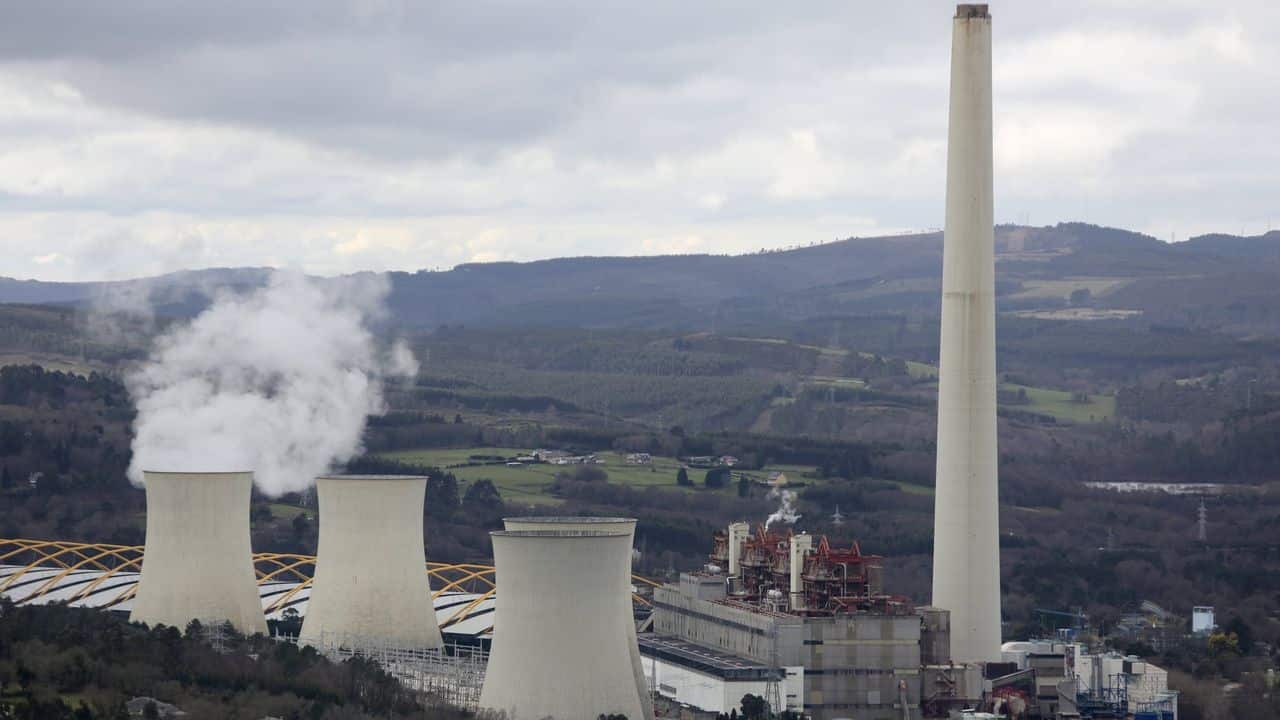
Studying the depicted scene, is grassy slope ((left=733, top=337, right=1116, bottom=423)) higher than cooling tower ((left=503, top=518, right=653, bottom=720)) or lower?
higher

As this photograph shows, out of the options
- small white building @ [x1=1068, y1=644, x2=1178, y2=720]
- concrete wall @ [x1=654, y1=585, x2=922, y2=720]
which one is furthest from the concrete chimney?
small white building @ [x1=1068, y1=644, x2=1178, y2=720]

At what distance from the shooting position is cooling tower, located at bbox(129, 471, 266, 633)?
178 ft

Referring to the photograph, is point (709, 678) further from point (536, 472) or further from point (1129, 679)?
point (536, 472)

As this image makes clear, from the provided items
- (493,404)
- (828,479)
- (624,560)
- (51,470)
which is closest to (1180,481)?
(828,479)

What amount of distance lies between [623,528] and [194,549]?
13451 mm

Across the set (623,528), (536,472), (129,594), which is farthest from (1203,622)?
(536,472)

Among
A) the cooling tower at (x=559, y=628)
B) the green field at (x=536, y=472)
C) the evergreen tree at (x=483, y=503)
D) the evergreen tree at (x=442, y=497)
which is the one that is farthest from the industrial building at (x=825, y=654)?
the green field at (x=536, y=472)

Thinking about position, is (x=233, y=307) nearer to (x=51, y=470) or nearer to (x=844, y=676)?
(x=51, y=470)

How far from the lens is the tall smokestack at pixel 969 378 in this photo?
5331cm

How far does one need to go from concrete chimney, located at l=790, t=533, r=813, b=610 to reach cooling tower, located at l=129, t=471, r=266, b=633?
1484 centimetres

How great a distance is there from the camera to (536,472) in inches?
4456

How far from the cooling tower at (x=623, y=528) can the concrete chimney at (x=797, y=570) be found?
491 cm

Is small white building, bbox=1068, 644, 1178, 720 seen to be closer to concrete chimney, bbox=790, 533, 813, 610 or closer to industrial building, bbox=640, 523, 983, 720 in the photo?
industrial building, bbox=640, 523, 983, 720

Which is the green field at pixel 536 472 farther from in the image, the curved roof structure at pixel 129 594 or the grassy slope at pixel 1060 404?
the grassy slope at pixel 1060 404
